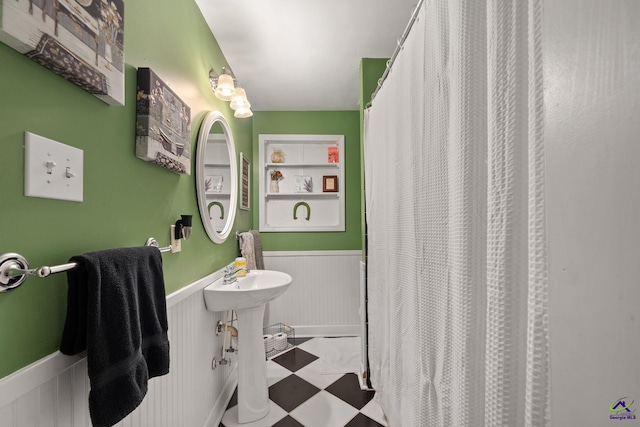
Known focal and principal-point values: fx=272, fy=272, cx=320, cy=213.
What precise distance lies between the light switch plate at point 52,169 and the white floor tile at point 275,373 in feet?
6.23

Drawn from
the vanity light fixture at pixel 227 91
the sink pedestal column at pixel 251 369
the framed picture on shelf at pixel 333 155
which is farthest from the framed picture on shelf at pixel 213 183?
the framed picture on shelf at pixel 333 155

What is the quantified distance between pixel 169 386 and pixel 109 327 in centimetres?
64

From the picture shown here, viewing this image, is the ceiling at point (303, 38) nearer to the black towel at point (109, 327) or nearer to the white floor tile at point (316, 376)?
the black towel at point (109, 327)

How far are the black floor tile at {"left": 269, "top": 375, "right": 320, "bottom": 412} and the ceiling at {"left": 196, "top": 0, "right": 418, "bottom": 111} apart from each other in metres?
2.39

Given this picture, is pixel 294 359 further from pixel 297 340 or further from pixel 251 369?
pixel 251 369

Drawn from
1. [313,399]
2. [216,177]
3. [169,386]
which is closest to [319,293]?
[313,399]

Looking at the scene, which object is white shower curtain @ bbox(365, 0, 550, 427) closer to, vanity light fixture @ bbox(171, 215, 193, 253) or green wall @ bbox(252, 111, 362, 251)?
vanity light fixture @ bbox(171, 215, 193, 253)

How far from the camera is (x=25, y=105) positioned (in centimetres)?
58

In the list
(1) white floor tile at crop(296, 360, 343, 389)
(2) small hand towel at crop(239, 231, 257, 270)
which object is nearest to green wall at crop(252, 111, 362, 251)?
(2) small hand towel at crop(239, 231, 257, 270)

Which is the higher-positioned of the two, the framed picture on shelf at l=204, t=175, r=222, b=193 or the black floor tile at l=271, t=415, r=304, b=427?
the framed picture on shelf at l=204, t=175, r=222, b=193

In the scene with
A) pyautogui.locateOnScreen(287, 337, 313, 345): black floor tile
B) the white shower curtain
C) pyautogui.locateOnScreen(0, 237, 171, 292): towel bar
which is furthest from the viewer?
pyautogui.locateOnScreen(287, 337, 313, 345): black floor tile

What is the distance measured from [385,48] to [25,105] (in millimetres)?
1931

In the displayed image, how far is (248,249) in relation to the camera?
2307 mm

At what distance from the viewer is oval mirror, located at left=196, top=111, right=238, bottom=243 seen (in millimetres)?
1514
